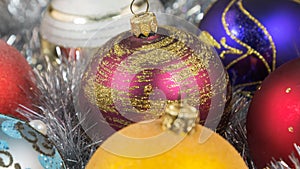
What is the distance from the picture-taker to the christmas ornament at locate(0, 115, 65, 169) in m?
0.70

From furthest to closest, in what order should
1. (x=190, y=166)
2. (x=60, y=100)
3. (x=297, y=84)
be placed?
(x=60, y=100) → (x=297, y=84) → (x=190, y=166)

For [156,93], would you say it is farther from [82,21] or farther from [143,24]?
[82,21]

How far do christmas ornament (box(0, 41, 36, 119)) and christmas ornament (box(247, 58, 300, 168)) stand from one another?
360 millimetres

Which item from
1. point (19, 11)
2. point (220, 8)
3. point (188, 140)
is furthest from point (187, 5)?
point (188, 140)

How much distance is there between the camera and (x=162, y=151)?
64cm

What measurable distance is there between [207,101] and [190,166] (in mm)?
198

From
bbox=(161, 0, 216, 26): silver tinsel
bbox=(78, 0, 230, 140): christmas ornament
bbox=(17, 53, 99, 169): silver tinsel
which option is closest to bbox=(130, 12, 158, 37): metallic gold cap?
bbox=(78, 0, 230, 140): christmas ornament

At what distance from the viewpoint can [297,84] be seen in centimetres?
78

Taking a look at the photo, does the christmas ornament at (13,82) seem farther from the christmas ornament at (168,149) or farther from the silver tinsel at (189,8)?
the silver tinsel at (189,8)

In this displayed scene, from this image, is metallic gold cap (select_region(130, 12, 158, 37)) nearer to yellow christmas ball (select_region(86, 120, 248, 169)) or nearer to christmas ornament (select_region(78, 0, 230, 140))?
christmas ornament (select_region(78, 0, 230, 140))

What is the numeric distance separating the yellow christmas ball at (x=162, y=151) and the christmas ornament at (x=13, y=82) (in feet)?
0.92

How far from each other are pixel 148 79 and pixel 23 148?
20cm

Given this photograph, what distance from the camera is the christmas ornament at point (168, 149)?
0.64m

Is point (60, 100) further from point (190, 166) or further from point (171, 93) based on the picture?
point (190, 166)
